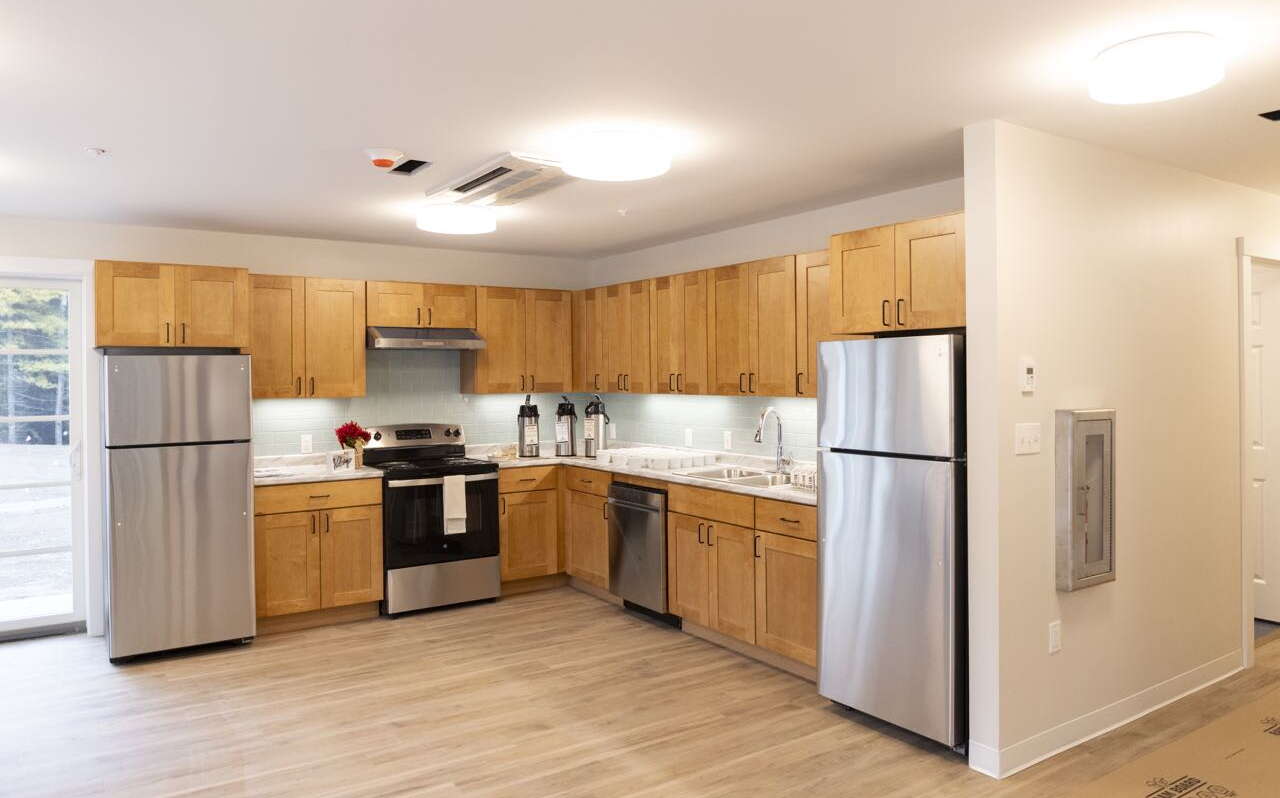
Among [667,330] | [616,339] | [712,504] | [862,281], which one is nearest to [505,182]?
[862,281]

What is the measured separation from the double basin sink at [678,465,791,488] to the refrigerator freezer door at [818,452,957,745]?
1.11 meters

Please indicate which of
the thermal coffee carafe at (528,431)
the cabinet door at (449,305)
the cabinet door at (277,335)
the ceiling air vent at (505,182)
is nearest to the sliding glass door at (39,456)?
the cabinet door at (277,335)

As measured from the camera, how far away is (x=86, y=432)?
203 inches

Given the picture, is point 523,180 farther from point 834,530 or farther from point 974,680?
point 974,680

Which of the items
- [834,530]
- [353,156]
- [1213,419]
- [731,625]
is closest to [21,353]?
[353,156]

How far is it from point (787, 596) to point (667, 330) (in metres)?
2.06

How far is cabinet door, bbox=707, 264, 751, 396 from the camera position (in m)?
5.03

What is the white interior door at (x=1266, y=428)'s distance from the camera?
4961mm

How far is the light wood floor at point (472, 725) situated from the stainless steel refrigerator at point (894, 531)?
0.25 meters

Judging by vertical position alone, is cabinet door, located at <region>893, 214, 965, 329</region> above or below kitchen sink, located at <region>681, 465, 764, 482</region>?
above

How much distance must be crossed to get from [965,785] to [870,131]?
2492 mm

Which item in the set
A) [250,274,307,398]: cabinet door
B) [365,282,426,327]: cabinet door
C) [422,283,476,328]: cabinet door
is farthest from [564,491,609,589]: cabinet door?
[250,274,307,398]: cabinet door

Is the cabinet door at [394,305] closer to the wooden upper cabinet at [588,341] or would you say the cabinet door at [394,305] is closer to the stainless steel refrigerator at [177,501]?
the stainless steel refrigerator at [177,501]

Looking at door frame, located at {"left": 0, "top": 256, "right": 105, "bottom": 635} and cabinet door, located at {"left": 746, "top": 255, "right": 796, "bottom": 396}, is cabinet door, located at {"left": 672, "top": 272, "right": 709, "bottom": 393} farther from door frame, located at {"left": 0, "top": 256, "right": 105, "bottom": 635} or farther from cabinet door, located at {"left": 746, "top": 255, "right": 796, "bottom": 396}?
door frame, located at {"left": 0, "top": 256, "right": 105, "bottom": 635}
